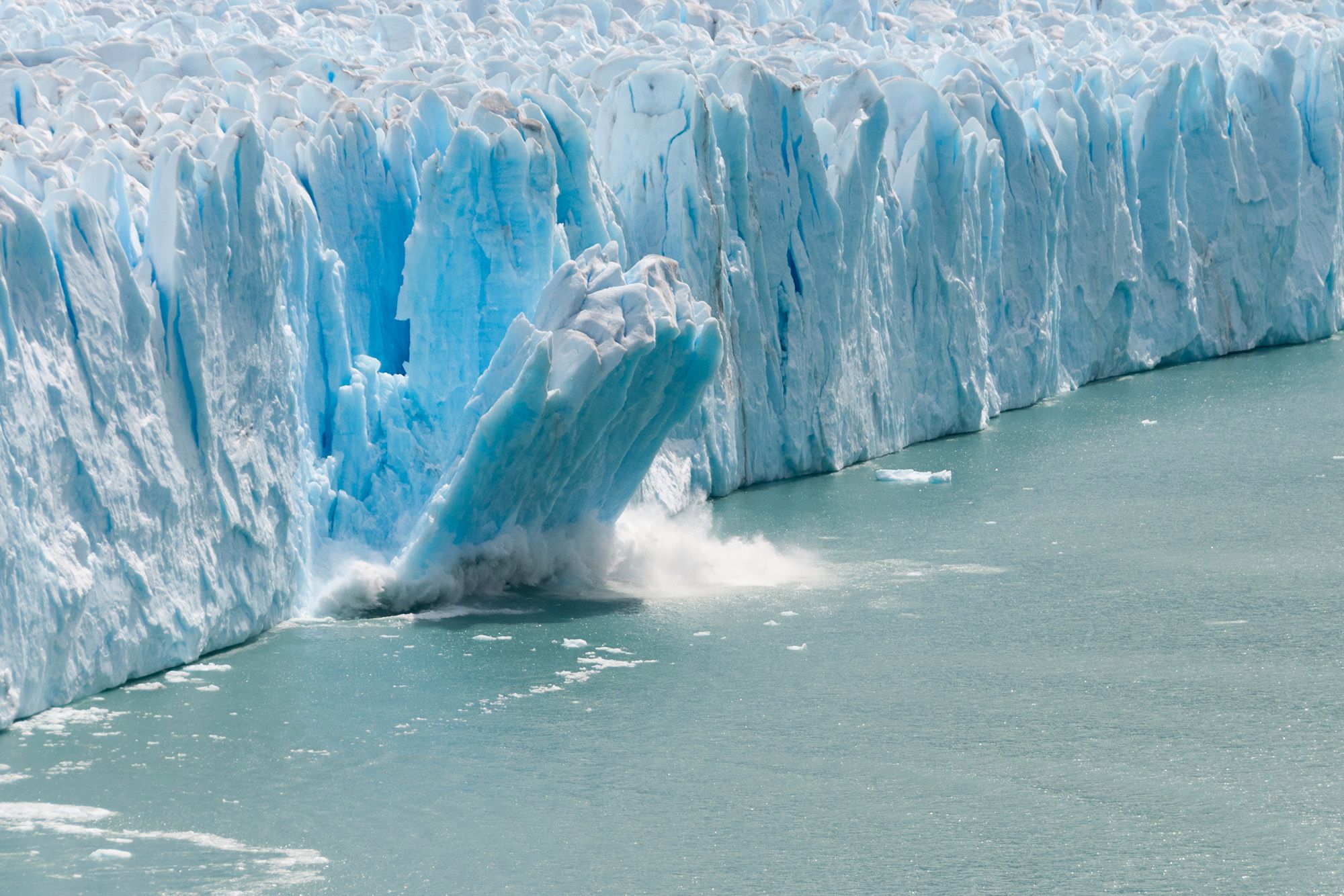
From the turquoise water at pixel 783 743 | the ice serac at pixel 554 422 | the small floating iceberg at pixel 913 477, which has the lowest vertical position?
the turquoise water at pixel 783 743

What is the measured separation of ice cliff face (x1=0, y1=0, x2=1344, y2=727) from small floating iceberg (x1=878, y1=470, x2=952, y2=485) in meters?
0.44

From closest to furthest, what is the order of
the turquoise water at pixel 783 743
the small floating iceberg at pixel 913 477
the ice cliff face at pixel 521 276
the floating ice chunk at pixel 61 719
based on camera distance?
the turquoise water at pixel 783 743 → the floating ice chunk at pixel 61 719 → the ice cliff face at pixel 521 276 → the small floating iceberg at pixel 913 477

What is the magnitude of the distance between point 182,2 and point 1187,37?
10.6 m

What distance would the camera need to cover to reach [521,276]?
377 inches

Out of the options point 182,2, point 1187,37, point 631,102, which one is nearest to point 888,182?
point 631,102

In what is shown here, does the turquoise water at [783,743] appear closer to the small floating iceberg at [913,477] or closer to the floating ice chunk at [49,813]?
the floating ice chunk at [49,813]

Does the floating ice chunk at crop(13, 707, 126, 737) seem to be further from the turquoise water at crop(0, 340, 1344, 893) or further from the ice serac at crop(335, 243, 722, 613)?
the ice serac at crop(335, 243, 722, 613)

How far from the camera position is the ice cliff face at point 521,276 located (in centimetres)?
718

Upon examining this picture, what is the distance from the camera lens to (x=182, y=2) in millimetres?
20641

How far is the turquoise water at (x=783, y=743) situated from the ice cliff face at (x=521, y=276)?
59 cm

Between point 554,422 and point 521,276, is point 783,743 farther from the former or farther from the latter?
point 521,276

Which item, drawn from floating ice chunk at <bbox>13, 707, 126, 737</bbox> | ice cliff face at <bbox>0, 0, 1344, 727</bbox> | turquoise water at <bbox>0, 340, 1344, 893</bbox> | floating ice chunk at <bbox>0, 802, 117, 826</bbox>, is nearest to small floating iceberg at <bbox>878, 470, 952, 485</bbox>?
ice cliff face at <bbox>0, 0, 1344, 727</bbox>

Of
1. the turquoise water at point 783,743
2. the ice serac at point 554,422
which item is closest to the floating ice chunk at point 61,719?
the turquoise water at point 783,743

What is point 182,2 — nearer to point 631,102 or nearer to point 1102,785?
point 631,102
